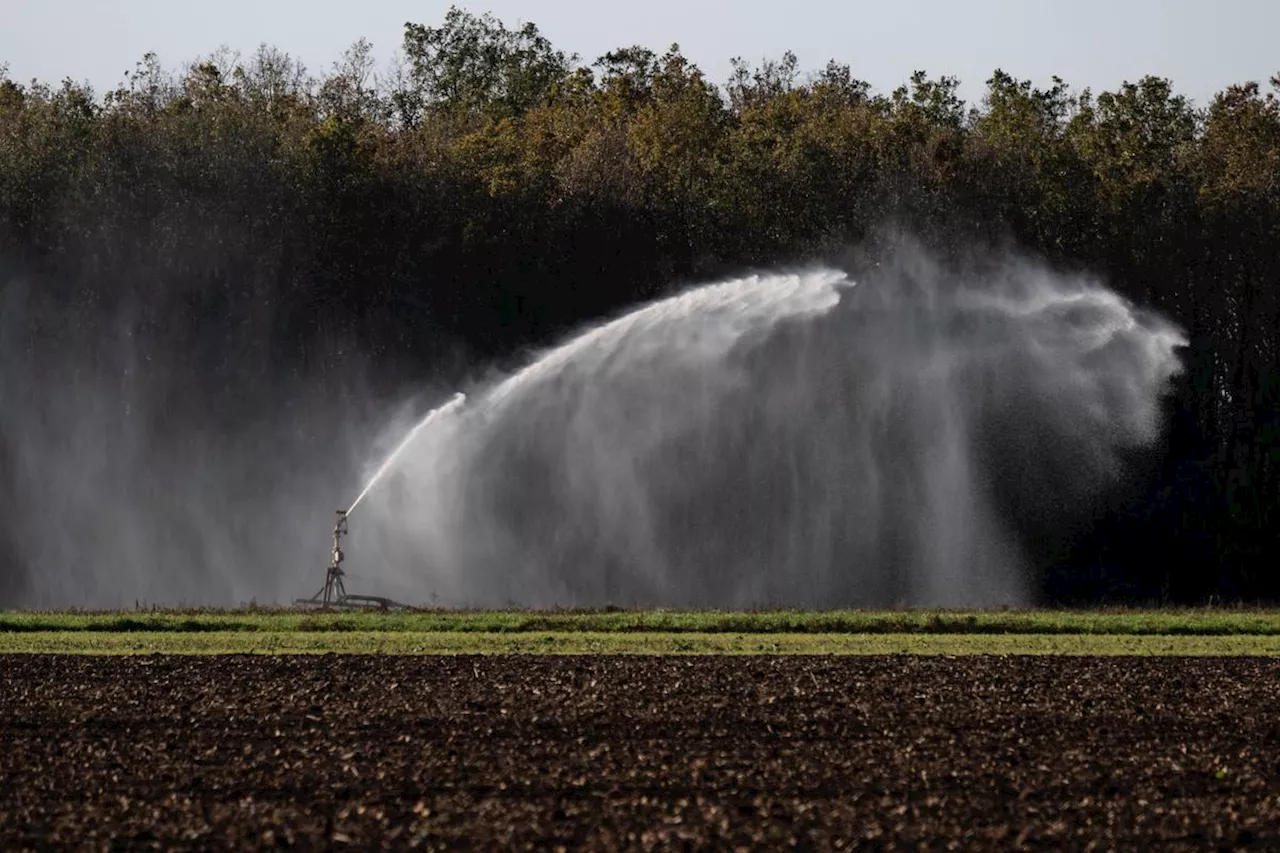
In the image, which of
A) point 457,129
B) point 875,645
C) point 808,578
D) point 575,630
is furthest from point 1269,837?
point 457,129

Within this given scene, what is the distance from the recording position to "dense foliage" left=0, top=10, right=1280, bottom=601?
61.8 m

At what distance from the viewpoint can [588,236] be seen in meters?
65.1

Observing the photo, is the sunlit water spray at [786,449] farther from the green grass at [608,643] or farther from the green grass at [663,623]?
the green grass at [608,643]

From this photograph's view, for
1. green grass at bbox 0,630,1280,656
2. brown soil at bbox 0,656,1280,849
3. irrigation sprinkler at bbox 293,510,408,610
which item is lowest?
brown soil at bbox 0,656,1280,849

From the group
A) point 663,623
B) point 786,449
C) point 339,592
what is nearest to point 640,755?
point 663,623

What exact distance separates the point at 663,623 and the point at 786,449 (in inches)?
658

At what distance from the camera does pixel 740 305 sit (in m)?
52.3

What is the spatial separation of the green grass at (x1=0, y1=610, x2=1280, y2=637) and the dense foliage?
1663cm

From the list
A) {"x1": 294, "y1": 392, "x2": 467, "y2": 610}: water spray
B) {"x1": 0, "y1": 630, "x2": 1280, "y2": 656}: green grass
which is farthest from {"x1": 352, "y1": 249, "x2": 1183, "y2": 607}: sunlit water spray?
{"x1": 0, "y1": 630, "x2": 1280, "y2": 656}: green grass

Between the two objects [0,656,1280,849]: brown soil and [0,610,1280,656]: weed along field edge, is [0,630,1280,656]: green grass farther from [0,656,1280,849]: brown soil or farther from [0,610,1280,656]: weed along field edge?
[0,656,1280,849]: brown soil

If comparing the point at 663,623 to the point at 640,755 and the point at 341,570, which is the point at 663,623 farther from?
the point at 640,755

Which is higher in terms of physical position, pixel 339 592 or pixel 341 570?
pixel 341 570

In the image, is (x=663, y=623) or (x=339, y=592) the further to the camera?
Answer: (x=339, y=592)

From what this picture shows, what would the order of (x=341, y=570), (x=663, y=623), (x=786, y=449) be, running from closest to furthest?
(x=663, y=623) < (x=341, y=570) < (x=786, y=449)
